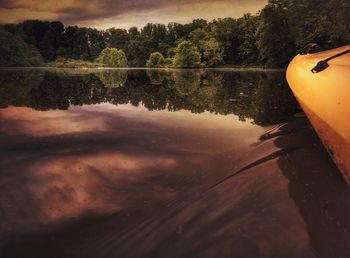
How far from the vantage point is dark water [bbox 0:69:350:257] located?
1.96 metres

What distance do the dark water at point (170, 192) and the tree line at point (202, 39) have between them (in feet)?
78.3

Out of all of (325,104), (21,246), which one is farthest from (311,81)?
(21,246)

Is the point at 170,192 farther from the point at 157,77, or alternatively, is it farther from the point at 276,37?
the point at 276,37

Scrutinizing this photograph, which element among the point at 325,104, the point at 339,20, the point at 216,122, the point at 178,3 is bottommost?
the point at 216,122

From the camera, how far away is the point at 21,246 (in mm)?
1941

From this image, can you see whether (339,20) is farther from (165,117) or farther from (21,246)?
(21,246)

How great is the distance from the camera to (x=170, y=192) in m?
2.73

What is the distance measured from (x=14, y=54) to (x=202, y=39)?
34.2m

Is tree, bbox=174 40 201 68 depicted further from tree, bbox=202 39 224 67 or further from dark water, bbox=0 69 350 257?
dark water, bbox=0 69 350 257

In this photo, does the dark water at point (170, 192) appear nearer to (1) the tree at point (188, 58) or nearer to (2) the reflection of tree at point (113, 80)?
(2) the reflection of tree at point (113, 80)

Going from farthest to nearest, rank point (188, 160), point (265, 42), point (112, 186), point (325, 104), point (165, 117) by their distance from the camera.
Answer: point (265, 42)
point (165, 117)
point (188, 160)
point (112, 186)
point (325, 104)

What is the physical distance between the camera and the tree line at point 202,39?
1431 inches

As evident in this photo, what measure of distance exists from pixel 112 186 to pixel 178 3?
2796 inches

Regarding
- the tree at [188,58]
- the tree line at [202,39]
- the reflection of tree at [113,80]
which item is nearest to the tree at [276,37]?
the tree line at [202,39]
